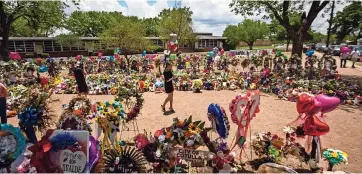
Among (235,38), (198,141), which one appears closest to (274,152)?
(198,141)

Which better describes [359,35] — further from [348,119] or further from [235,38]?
[348,119]

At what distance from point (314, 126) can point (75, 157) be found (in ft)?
12.6

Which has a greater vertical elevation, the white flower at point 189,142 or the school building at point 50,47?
the school building at point 50,47

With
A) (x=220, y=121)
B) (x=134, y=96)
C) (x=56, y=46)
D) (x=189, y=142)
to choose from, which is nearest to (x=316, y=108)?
(x=220, y=121)

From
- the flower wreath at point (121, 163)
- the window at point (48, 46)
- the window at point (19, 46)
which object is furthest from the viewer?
the window at point (48, 46)

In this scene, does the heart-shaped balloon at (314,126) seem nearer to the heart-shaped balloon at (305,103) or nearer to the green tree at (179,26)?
the heart-shaped balloon at (305,103)

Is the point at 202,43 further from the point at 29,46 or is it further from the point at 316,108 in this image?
the point at 316,108

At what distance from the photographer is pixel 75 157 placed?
11.4 ft

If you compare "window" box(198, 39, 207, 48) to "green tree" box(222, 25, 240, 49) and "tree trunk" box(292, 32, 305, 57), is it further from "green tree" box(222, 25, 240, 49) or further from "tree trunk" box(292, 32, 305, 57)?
"tree trunk" box(292, 32, 305, 57)

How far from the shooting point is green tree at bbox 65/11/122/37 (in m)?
47.1

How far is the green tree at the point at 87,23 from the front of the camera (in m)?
47.1

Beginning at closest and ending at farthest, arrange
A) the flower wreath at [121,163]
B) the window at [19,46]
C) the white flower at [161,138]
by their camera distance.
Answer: the flower wreath at [121,163], the white flower at [161,138], the window at [19,46]

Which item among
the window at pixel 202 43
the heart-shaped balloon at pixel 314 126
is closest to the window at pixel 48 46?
the window at pixel 202 43

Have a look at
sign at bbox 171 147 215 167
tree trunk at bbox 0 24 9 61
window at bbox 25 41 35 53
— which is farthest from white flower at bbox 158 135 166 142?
window at bbox 25 41 35 53
